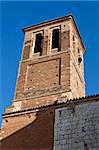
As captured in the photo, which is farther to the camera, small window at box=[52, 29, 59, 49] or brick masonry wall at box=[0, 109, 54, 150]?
small window at box=[52, 29, 59, 49]

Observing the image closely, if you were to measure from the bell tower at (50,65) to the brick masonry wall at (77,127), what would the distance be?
2.28 metres

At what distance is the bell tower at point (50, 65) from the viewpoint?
50.7 feet

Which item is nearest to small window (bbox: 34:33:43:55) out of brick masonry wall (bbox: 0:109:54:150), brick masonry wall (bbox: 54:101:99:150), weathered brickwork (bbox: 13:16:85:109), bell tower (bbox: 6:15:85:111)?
bell tower (bbox: 6:15:85:111)

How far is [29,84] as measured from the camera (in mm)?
16547

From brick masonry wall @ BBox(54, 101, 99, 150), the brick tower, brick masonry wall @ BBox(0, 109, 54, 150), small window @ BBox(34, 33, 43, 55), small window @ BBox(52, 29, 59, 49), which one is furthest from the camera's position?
small window @ BBox(34, 33, 43, 55)

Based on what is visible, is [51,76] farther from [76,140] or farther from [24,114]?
[76,140]

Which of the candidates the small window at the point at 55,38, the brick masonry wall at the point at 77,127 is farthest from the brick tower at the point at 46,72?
the brick masonry wall at the point at 77,127

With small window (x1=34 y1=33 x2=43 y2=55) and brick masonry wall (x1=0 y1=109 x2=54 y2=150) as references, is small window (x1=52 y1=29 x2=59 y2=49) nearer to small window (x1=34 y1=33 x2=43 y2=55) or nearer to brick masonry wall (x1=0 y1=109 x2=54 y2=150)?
small window (x1=34 y1=33 x2=43 y2=55)

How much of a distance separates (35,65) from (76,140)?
7.09 meters

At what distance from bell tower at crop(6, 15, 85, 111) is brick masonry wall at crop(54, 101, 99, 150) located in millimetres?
2279

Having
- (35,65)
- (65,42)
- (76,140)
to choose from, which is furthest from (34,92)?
(76,140)

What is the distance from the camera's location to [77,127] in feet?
37.8

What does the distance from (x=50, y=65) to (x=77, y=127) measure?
5.95 meters

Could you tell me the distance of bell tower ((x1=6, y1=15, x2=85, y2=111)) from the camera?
1545 cm
